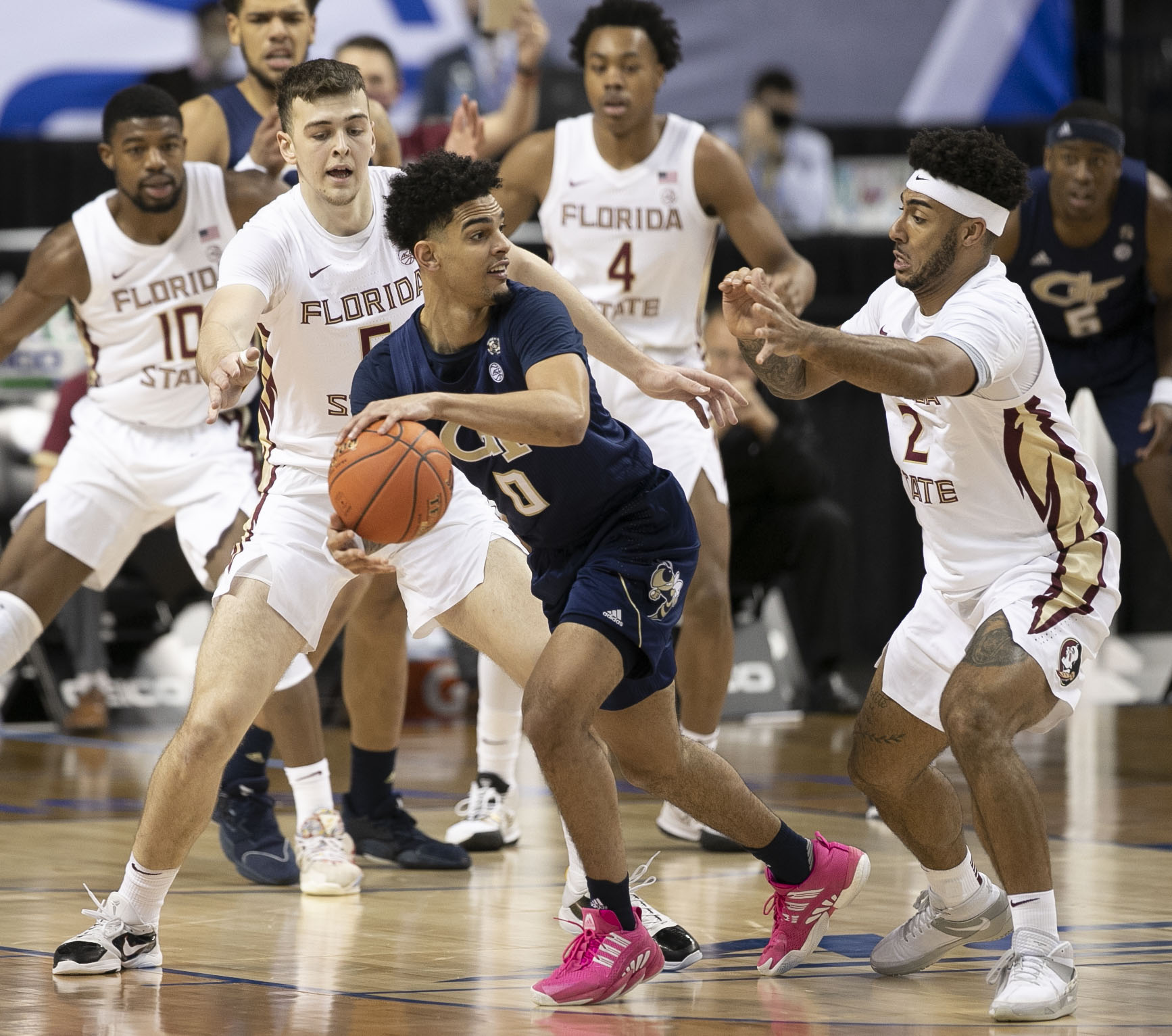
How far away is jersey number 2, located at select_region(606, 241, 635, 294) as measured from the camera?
22.3 feet

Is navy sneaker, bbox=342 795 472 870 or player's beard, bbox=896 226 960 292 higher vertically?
player's beard, bbox=896 226 960 292

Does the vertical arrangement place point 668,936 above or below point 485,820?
above

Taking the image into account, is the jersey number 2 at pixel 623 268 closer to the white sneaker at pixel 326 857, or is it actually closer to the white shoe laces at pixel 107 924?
the white sneaker at pixel 326 857

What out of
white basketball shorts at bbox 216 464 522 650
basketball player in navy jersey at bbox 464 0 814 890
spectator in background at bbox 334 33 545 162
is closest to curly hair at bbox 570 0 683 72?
basketball player in navy jersey at bbox 464 0 814 890

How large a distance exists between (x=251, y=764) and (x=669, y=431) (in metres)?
1.81

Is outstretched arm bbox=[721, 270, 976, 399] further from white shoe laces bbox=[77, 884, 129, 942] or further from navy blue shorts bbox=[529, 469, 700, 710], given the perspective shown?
white shoe laces bbox=[77, 884, 129, 942]

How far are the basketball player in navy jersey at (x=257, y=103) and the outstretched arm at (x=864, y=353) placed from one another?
2.37 metres

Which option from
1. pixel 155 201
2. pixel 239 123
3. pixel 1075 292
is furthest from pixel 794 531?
pixel 155 201

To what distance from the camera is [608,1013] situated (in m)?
4.18

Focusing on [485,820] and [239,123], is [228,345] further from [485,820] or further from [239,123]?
[239,123]

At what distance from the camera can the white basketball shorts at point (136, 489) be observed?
607cm

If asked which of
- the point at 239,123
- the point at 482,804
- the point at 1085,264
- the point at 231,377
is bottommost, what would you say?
the point at 482,804

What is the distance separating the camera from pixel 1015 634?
4.34 metres

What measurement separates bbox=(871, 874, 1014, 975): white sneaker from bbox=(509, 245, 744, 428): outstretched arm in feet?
4.17
